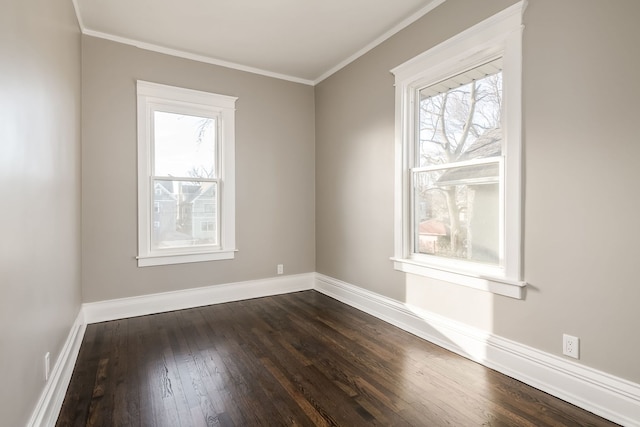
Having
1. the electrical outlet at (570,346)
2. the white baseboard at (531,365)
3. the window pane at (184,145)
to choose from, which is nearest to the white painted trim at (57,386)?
the window pane at (184,145)

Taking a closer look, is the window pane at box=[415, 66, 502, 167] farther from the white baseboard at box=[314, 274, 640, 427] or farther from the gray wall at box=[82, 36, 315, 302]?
the gray wall at box=[82, 36, 315, 302]

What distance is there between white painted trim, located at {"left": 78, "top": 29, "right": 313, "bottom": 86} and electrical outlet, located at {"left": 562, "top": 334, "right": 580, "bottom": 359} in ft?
12.9

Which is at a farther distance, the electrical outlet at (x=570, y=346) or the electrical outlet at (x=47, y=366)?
the electrical outlet at (x=570, y=346)

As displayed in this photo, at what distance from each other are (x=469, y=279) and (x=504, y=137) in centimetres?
107

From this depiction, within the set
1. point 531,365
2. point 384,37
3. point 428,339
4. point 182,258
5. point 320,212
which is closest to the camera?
point 531,365

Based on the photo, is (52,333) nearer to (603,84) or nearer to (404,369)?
(404,369)

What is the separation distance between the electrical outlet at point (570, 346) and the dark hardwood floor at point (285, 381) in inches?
11.5

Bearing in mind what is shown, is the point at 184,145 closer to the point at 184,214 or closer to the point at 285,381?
the point at 184,214

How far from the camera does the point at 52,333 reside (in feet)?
6.42

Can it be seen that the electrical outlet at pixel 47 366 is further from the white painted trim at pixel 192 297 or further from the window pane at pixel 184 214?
the window pane at pixel 184 214

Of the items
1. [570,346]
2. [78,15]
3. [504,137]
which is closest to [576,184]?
[504,137]

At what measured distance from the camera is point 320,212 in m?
4.49

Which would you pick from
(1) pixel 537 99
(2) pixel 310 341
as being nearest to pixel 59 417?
(2) pixel 310 341

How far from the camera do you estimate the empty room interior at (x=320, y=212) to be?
1.80 meters
